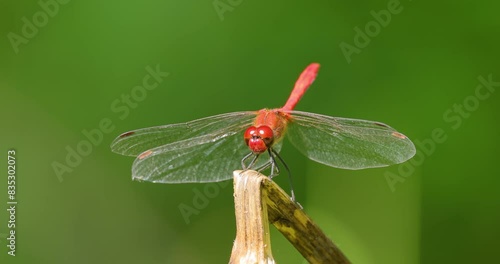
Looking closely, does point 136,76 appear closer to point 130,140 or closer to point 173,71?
point 173,71

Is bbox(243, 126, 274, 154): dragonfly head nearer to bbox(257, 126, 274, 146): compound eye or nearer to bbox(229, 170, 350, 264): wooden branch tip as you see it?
bbox(257, 126, 274, 146): compound eye

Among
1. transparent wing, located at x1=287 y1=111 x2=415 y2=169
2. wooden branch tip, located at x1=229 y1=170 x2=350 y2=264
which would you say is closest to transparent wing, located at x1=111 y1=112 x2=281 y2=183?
transparent wing, located at x1=287 y1=111 x2=415 y2=169

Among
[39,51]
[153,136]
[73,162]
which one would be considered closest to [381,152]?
[153,136]

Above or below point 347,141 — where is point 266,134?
above

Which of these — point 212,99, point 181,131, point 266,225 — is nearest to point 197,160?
point 181,131

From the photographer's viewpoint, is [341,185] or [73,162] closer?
[341,185]

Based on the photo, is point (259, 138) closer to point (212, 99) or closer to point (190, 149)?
point (190, 149)

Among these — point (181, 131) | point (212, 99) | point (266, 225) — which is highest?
point (212, 99)

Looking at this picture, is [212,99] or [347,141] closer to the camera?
[347,141]
